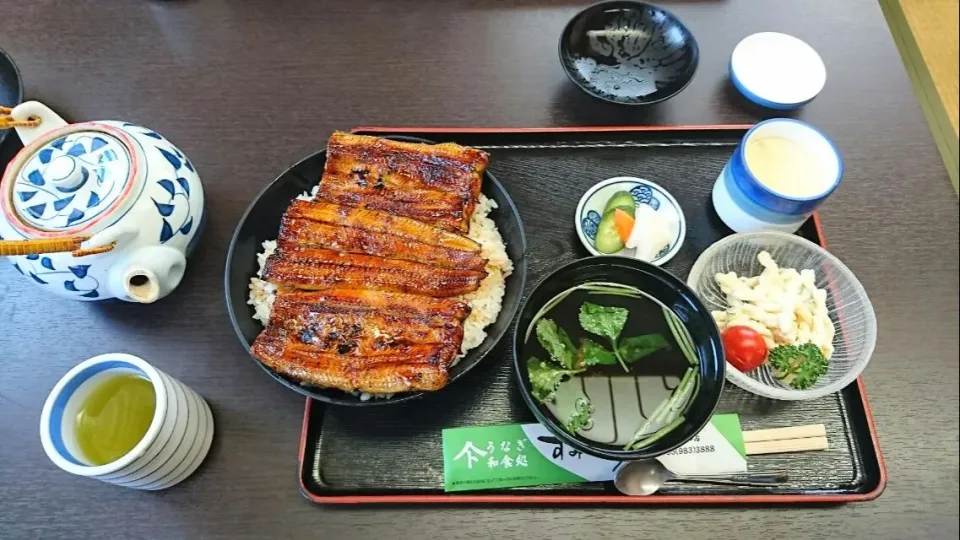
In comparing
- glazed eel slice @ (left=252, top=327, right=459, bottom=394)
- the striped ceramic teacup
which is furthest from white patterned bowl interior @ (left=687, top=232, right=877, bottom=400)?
the striped ceramic teacup

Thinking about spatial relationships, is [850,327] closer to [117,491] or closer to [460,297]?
[460,297]

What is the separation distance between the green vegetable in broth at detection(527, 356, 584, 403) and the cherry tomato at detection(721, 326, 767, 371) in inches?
15.4

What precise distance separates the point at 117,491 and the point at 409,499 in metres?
0.78

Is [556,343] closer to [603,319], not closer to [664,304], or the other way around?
[603,319]

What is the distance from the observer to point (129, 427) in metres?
1.48

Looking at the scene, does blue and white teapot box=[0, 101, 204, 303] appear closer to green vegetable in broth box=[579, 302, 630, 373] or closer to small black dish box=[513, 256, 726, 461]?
small black dish box=[513, 256, 726, 461]

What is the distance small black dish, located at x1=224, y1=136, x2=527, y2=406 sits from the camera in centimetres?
155

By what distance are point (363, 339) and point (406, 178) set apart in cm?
49

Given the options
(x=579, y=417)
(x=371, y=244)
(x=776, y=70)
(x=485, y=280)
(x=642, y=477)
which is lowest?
(x=642, y=477)

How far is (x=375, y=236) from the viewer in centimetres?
166

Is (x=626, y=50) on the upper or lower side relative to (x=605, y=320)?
upper

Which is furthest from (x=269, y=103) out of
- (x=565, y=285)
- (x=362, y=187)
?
(x=565, y=285)

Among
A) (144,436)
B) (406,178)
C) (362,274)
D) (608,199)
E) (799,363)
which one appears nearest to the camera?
(144,436)

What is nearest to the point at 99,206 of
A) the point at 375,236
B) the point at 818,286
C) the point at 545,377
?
the point at 375,236
